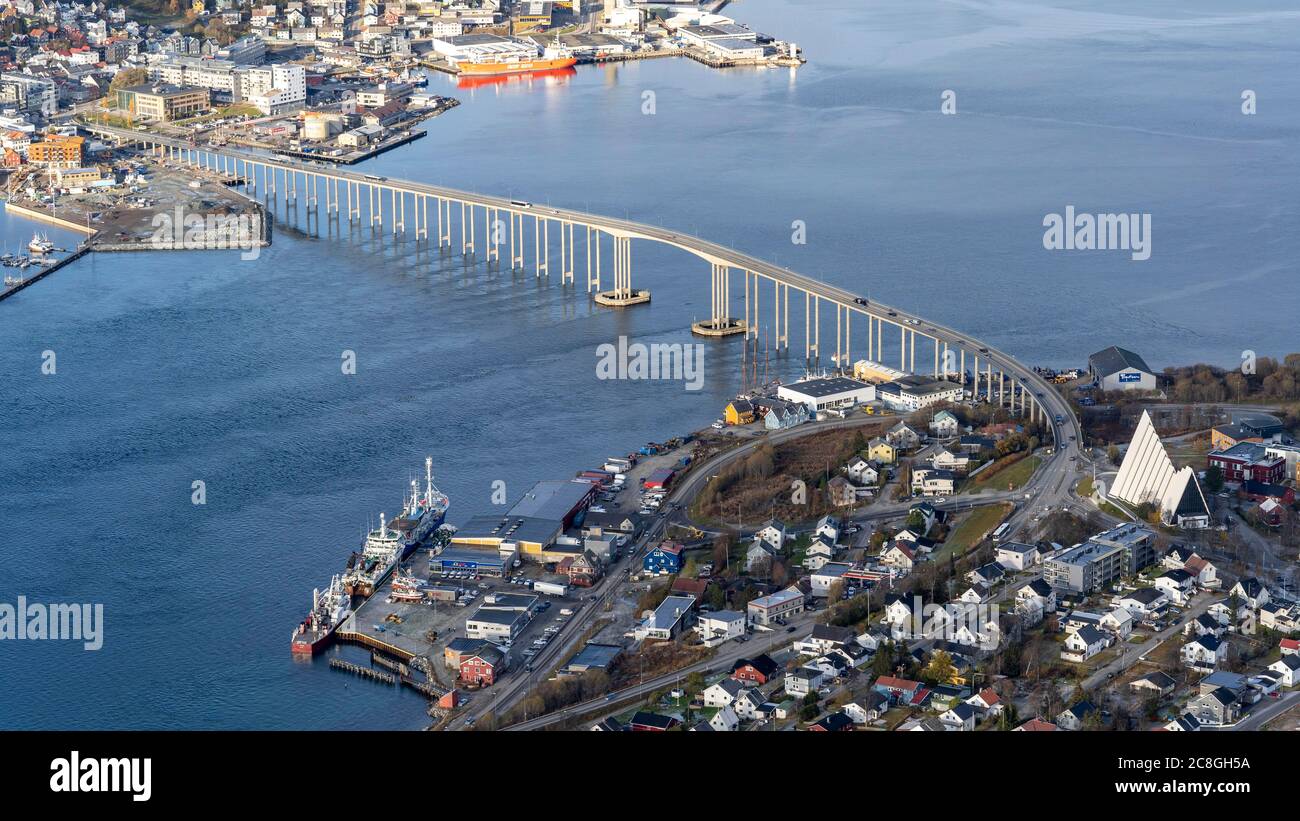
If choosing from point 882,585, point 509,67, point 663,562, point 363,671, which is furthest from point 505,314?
point 509,67

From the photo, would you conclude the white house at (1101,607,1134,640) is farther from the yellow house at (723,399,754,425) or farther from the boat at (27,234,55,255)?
the boat at (27,234,55,255)

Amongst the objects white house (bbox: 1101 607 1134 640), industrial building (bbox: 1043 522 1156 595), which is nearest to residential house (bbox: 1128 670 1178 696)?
white house (bbox: 1101 607 1134 640)

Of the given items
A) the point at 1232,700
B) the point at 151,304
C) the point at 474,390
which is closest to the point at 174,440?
the point at 474,390

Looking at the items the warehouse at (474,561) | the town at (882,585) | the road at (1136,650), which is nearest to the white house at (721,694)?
the town at (882,585)

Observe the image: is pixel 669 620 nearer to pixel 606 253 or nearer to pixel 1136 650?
pixel 1136 650

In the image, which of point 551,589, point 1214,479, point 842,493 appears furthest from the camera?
point 842,493
